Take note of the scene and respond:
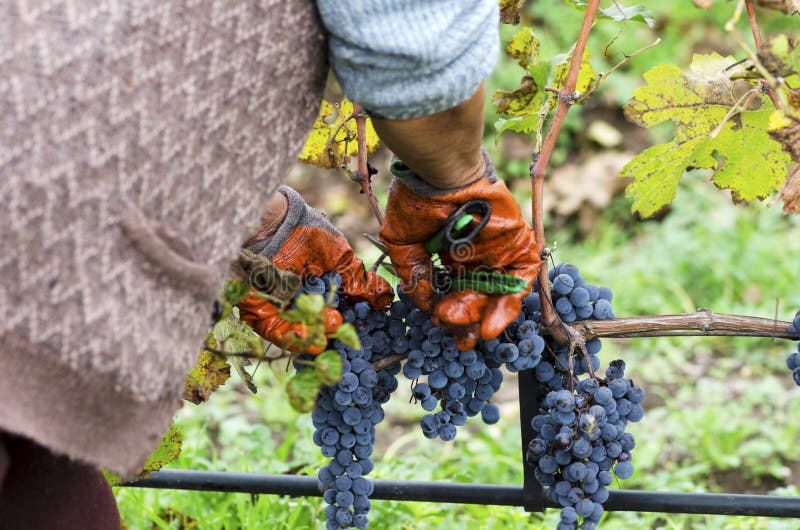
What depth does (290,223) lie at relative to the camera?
4.49ft

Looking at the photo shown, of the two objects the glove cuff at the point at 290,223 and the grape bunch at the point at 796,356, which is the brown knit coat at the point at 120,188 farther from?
the grape bunch at the point at 796,356

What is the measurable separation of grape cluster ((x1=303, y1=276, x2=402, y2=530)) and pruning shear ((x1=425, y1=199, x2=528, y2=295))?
0.16 m

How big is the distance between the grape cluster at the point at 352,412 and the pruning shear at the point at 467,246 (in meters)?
0.16

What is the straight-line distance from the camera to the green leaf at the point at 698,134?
4.68ft

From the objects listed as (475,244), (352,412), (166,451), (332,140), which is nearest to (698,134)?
(475,244)

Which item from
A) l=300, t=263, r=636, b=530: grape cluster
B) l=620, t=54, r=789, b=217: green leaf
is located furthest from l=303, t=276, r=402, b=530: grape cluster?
l=620, t=54, r=789, b=217: green leaf

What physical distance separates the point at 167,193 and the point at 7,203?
0.51 feet

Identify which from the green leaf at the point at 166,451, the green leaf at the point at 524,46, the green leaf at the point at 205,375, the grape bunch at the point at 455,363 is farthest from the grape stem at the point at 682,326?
the green leaf at the point at 166,451

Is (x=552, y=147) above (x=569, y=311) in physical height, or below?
above

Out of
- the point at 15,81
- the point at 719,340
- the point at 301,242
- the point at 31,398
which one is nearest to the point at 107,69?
the point at 15,81

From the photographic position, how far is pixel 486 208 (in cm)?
121

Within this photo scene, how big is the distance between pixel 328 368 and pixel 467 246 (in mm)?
287

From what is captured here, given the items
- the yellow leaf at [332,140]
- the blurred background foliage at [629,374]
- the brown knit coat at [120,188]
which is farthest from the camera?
the blurred background foliage at [629,374]

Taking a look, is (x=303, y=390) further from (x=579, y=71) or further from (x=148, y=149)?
(x=579, y=71)
